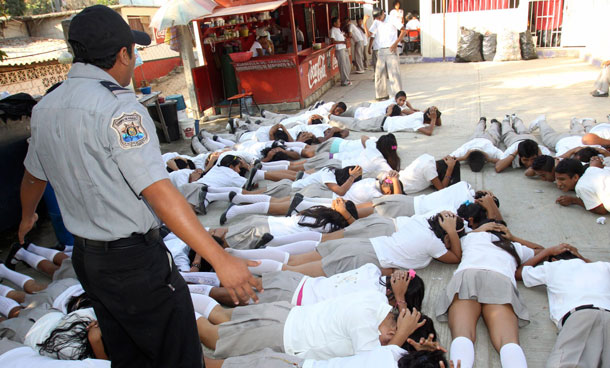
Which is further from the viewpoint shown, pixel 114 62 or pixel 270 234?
pixel 270 234

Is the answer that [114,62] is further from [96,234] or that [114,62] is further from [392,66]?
[392,66]

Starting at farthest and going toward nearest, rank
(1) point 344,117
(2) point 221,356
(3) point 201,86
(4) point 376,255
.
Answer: (3) point 201,86
(1) point 344,117
(4) point 376,255
(2) point 221,356

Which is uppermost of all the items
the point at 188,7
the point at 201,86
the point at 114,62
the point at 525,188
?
the point at 188,7

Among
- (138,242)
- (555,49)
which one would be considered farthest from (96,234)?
(555,49)

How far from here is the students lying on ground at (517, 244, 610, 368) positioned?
2.08 metres

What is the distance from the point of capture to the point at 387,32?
8469 mm

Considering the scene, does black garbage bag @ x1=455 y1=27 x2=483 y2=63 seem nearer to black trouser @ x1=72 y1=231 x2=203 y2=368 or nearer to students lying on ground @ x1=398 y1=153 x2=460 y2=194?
students lying on ground @ x1=398 y1=153 x2=460 y2=194

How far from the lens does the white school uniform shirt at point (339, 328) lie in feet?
6.75

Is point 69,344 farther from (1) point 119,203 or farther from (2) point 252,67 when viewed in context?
(2) point 252,67

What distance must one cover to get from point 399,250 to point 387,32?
6502mm

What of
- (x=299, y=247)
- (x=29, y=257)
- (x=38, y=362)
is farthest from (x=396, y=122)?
(x=38, y=362)

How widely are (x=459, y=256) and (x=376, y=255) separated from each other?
0.60 m

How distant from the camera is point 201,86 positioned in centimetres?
917

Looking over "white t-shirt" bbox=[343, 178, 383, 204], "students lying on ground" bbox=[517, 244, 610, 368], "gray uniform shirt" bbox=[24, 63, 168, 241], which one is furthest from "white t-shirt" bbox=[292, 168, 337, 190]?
"gray uniform shirt" bbox=[24, 63, 168, 241]
